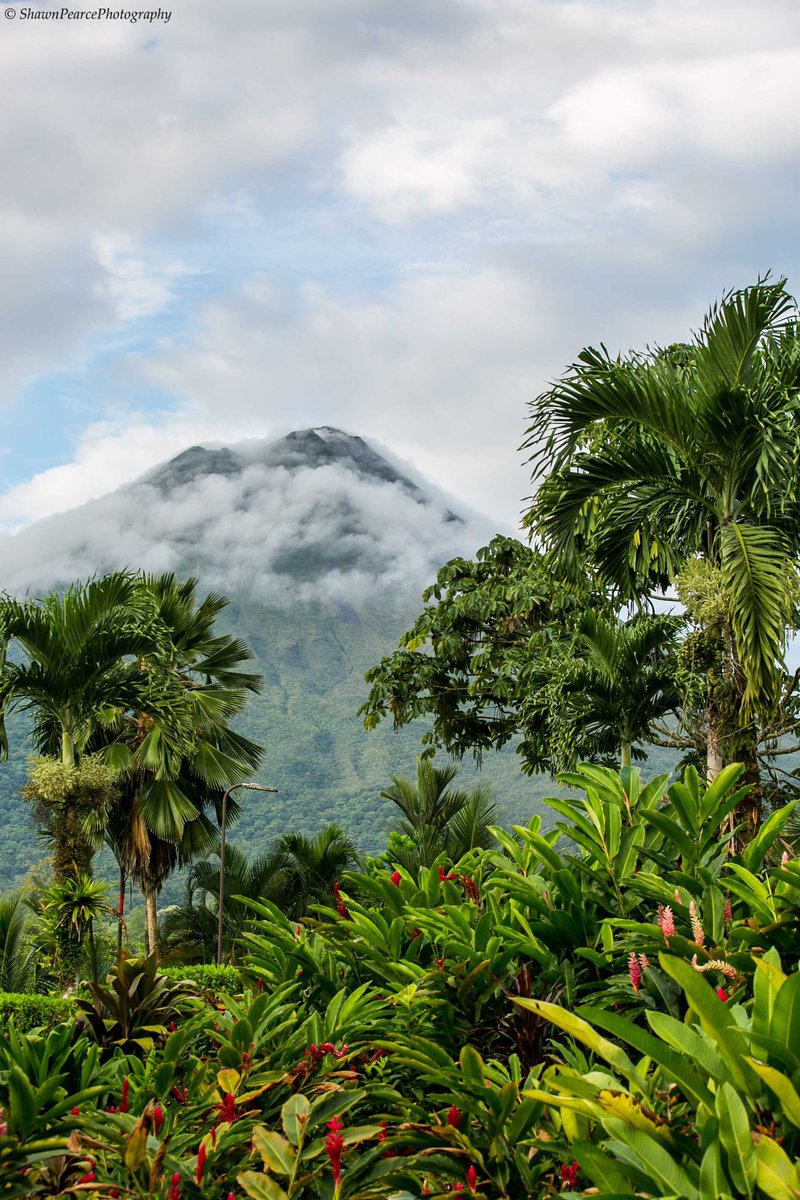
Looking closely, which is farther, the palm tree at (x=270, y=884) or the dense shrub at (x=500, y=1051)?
the palm tree at (x=270, y=884)

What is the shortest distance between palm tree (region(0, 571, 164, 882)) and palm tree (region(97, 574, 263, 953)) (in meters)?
5.07

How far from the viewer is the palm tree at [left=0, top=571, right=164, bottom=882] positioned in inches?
428

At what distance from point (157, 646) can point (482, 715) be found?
8.36 metres

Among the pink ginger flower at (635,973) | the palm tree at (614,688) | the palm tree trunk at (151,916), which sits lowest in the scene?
the palm tree trunk at (151,916)

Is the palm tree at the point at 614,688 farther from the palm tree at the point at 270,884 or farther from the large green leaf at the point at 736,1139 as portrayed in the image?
the large green leaf at the point at 736,1139

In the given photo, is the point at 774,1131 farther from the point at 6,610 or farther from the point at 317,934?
the point at 6,610

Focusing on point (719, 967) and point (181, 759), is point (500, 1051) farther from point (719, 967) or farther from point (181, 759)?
point (181, 759)

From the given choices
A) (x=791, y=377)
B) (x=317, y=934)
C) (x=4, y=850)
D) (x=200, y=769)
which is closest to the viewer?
(x=317, y=934)

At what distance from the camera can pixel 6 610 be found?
10.8m

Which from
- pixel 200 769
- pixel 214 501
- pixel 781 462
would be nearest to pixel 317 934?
pixel 781 462

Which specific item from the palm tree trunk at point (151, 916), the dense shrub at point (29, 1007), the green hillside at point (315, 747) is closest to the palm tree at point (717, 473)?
the dense shrub at point (29, 1007)

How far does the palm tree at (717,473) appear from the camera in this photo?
6.88 m

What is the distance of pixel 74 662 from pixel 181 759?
7.75 m

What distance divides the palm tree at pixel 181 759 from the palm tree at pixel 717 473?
10124 millimetres
